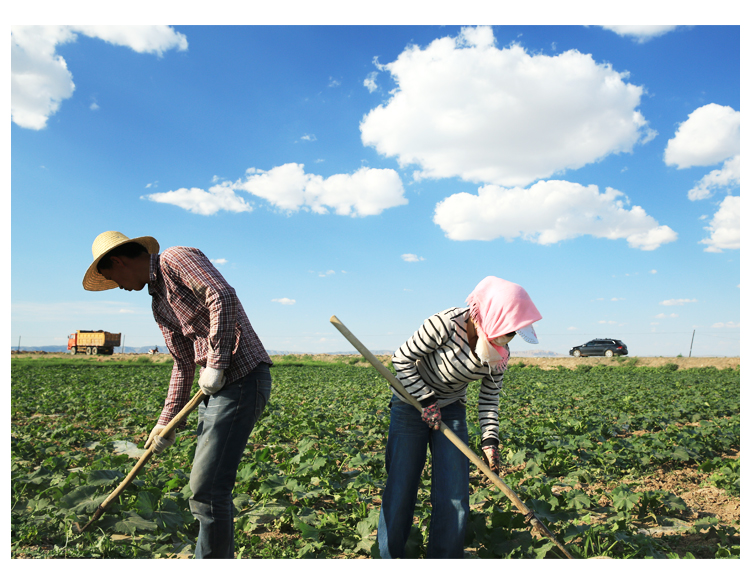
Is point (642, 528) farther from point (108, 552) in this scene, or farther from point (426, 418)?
point (108, 552)

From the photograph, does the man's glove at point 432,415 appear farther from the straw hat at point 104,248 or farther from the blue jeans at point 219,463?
the straw hat at point 104,248

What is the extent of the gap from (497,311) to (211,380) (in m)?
1.61

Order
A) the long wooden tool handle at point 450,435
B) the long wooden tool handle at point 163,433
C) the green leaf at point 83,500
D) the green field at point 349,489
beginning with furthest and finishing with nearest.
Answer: the green leaf at point 83,500, the green field at point 349,489, the long wooden tool handle at point 163,433, the long wooden tool handle at point 450,435

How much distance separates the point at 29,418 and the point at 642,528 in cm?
1093

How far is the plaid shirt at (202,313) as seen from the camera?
100 inches

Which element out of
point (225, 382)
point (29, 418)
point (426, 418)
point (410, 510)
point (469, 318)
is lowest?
point (29, 418)

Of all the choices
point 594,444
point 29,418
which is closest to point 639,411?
point 594,444

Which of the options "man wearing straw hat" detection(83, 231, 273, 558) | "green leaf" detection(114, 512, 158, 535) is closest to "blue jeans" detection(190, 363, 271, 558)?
"man wearing straw hat" detection(83, 231, 273, 558)

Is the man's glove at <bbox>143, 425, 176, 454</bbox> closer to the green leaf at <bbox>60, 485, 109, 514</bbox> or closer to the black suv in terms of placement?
the green leaf at <bbox>60, 485, 109, 514</bbox>

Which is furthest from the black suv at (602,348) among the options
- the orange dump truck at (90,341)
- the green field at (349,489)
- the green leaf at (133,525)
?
the orange dump truck at (90,341)

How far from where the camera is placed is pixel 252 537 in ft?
11.1

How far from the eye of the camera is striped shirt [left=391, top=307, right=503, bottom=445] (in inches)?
107

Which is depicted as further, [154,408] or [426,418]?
[154,408]

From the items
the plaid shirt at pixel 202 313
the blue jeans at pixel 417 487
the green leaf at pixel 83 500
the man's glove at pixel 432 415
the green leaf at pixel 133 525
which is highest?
the plaid shirt at pixel 202 313
